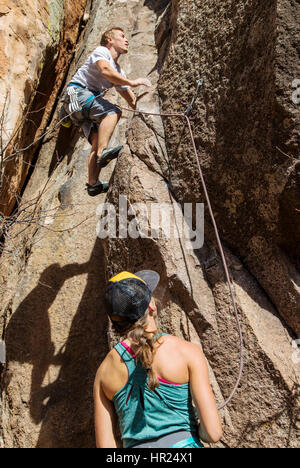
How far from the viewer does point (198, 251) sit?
4.11 metres

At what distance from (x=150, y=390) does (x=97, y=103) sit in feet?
10.5

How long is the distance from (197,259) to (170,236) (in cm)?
34

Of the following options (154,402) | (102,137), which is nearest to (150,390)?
(154,402)

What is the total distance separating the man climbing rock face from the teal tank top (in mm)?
2634

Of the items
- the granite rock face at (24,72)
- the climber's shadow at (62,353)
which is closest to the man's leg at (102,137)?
the granite rock face at (24,72)

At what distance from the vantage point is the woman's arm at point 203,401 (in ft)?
7.09

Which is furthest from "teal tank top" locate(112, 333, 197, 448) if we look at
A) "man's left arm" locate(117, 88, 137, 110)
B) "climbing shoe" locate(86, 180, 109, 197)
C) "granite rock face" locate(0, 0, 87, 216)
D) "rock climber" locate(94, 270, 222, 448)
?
"man's left arm" locate(117, 88, 137, 110)

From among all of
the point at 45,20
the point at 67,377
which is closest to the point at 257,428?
the point at 67,377

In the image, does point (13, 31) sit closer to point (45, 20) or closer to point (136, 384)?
point (45, 20)

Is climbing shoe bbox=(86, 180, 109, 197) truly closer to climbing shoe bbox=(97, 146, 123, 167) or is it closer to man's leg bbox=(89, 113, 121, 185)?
man's leg bbox=(89, 113, 121, 185)

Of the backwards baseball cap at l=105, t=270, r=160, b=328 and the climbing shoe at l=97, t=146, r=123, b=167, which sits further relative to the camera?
the climbing shoe at l=97, t=146, r=123, b=167

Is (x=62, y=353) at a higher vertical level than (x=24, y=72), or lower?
lower

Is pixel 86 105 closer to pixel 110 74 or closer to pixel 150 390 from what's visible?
pixel 110 74

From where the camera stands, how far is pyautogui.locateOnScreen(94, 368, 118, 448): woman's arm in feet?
7.52
